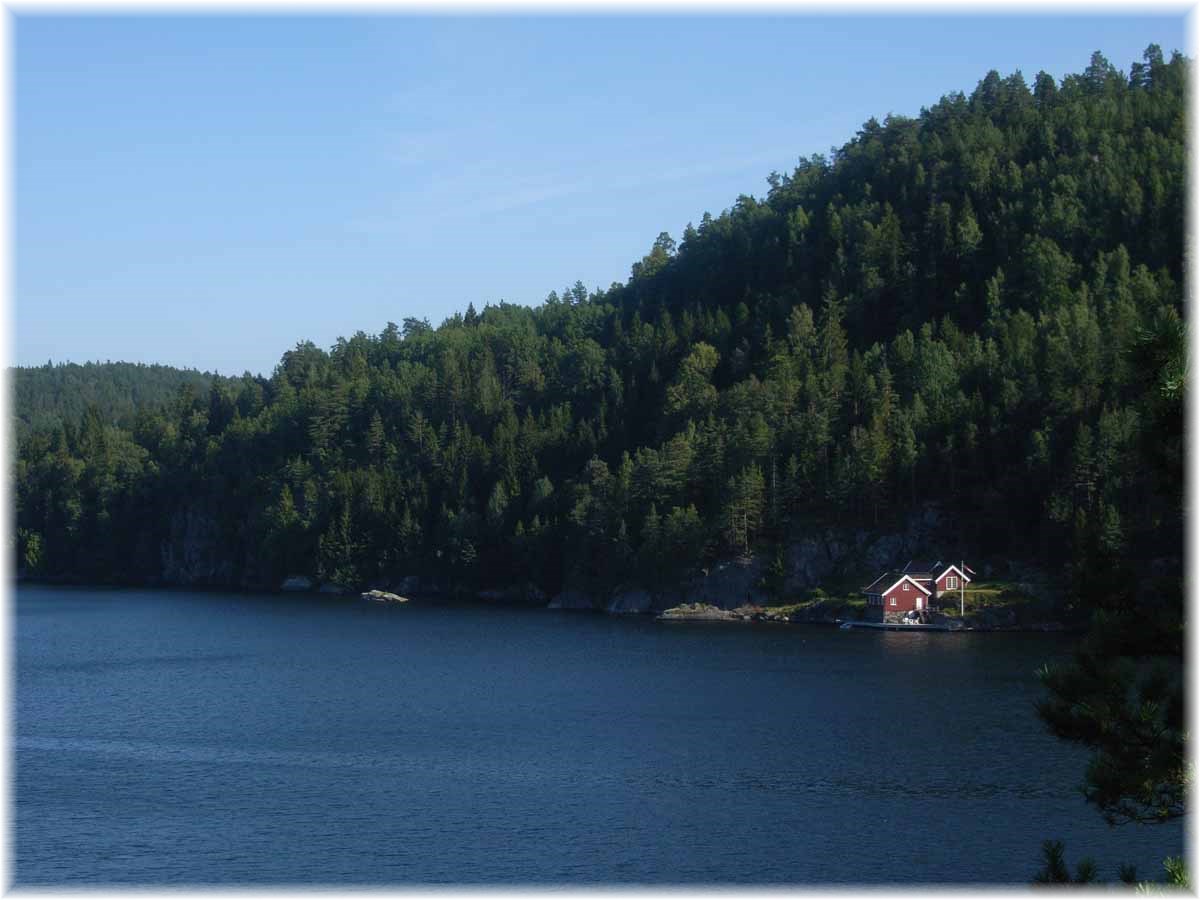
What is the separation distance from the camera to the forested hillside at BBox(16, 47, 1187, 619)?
3162 inches

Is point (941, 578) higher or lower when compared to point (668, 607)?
higher

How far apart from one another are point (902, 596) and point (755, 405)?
2325cm

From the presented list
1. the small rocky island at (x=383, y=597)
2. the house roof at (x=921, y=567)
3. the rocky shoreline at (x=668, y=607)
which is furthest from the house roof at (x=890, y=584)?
the small rocky island at (x=383, y=597)

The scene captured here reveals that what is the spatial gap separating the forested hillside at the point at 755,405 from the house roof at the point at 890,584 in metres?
6.64

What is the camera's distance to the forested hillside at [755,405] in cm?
8031

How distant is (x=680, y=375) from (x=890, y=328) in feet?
59.1

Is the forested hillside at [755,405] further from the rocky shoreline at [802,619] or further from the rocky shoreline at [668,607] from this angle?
the rocky shoreline at [802,619]

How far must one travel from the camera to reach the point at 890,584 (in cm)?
7219

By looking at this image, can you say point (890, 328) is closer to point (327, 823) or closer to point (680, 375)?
point (680, 375)

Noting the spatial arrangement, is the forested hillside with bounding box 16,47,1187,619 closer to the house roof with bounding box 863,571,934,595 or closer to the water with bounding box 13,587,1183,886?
the house roof with bounding box 863,571,934,595

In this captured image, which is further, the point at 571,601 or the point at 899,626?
the point at 571,601

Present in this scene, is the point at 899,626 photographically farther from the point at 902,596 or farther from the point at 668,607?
the point at 668,607

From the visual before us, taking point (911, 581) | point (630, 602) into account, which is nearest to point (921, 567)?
point (911, 581)

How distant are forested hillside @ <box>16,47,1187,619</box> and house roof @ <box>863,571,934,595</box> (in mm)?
6636
